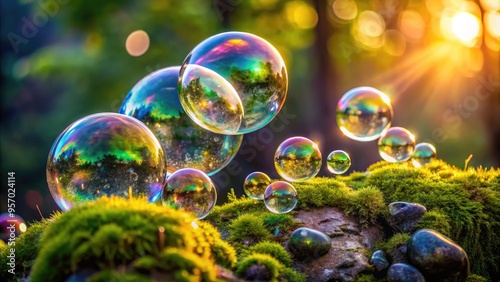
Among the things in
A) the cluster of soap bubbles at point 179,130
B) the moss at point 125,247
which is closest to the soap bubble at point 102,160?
the cluster of soap bubbles at point 179,130

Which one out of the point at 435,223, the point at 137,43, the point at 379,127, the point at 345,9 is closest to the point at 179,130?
the point at 379,127

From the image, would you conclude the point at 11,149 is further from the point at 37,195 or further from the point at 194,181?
the point at 194,181

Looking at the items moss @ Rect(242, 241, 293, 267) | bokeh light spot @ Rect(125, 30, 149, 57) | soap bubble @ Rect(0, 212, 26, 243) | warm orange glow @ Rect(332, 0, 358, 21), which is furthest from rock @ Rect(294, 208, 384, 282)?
warm orange glow @ Rect(332, 0, 358, 21)

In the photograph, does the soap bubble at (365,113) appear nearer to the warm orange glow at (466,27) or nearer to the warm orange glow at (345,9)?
the warm orange glow at (345,9)

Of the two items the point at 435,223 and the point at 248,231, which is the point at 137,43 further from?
the point at 435,223

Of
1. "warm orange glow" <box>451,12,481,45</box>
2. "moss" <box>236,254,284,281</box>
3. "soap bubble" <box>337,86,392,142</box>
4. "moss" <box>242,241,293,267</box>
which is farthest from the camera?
"warm orange glow" <box>451,12,481,45</box>

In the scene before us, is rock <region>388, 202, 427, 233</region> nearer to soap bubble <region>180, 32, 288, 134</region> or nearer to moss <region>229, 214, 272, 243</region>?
moss <region>229, 214, 272, 243</region>
